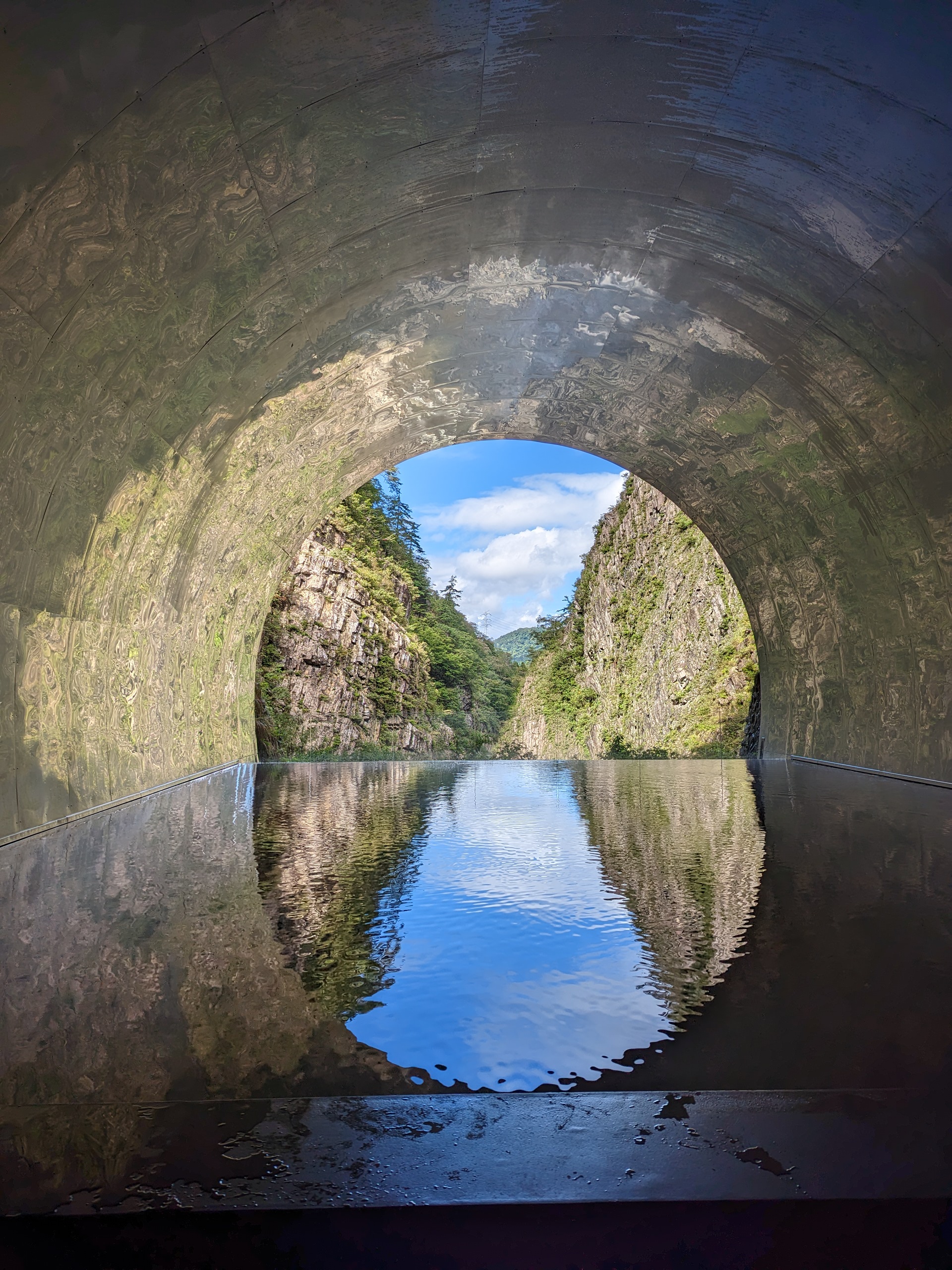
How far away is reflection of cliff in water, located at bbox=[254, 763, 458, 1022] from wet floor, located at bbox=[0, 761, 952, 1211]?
0.02 m

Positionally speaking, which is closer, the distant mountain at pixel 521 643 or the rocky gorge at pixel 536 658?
the rocky gorge at pixel 536 658

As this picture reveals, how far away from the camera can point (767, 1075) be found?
2.03 m

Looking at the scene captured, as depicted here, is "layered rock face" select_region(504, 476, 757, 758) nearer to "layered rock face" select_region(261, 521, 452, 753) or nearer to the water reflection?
"layered rock face" select_region(261, 521, 452, 753)

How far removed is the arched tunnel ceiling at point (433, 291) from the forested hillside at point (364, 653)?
11716 millimetres

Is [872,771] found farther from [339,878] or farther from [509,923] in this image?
[509,923]

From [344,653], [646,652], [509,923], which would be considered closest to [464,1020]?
[509,923]

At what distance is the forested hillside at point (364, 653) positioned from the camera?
23.4 meters

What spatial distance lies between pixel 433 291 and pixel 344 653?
1890 centimetres

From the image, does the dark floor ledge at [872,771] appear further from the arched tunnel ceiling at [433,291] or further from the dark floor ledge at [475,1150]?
the dark floor ledge at [475,1150]

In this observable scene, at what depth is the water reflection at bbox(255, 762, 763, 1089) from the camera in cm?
231

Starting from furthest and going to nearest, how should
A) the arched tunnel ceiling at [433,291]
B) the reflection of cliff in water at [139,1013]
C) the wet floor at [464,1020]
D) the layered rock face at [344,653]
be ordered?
the layered rock face at [344,653]
the arched tunnel ceiling at [433,291]
the reflection of cliff in water at [139,1013]
the wet floor at [464,1020]

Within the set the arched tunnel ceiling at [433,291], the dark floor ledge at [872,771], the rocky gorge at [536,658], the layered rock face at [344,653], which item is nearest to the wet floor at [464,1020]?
the arched tunnel ceiling at [433,291]

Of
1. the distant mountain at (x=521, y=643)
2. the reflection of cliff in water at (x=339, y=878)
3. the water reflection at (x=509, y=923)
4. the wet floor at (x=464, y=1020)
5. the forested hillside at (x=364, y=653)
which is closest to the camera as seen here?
the wet floor at (x=464, y=1020)

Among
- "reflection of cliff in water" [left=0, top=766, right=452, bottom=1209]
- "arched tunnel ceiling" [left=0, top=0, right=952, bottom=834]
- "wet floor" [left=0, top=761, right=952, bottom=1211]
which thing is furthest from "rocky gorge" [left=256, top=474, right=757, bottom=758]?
"reflection of cliff in water" [left=0, top=766, right=452, bottom=1209]
